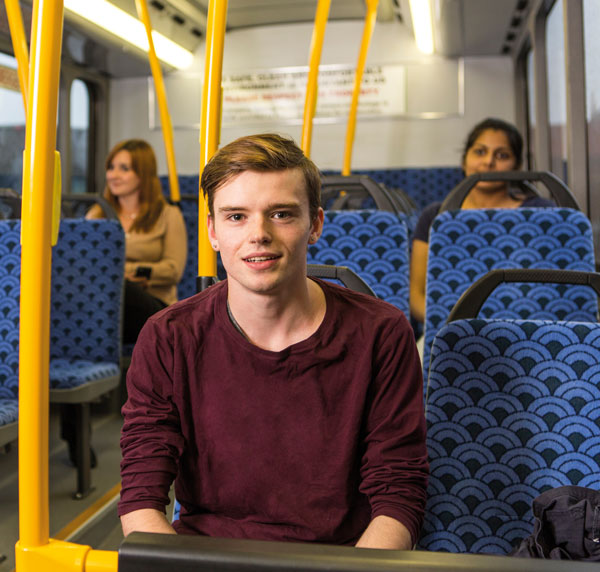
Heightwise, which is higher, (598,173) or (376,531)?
(598,173)

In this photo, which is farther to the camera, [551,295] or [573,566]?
[551,295]

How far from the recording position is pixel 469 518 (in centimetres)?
121

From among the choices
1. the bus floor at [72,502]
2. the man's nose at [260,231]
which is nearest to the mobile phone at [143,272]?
the bus floor at [72,502]

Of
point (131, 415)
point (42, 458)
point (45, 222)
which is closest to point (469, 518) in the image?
point (131, 415)

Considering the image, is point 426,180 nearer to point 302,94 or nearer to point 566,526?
point 302,94

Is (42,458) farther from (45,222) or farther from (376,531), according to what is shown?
(376,531)

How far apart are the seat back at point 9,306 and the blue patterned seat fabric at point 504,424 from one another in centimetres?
162

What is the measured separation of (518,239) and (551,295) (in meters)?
0.19

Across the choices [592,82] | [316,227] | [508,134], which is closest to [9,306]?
[316,227]

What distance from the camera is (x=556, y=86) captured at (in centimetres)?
482

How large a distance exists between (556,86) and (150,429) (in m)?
4.56

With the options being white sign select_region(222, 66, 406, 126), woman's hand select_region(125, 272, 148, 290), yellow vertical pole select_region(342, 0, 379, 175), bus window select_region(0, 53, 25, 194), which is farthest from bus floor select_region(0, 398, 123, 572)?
white sign select_region(222, 66, 406, 126)

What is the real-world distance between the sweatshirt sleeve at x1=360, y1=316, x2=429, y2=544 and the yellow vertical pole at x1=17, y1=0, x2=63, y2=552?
500mm

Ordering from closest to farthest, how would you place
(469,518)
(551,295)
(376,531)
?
(376,531)
(469,518)
(551,295)
